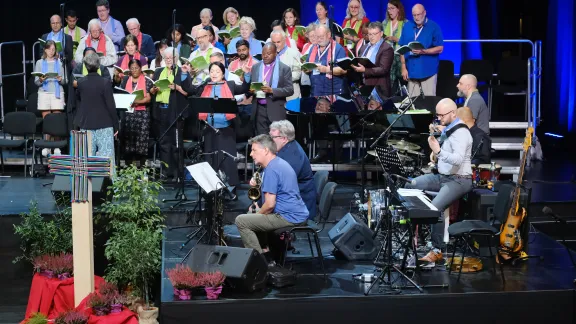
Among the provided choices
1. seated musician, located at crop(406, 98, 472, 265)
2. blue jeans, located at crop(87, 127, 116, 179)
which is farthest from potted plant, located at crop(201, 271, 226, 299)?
blue jeans, located at crop(87, 127, 116, 179)

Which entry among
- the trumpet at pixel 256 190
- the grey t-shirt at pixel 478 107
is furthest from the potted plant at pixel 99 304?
the grey t-shirt at pixel 478 107

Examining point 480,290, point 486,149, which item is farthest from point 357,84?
point 480,290

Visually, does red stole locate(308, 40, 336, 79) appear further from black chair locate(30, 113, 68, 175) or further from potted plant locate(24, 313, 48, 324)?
potted plant locate(24, 313, 48, 324)

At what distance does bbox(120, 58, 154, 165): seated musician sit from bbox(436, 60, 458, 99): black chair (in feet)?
14.4

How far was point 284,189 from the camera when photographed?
7883 millimetres

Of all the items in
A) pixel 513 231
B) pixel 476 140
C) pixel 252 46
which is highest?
pixel 252 46

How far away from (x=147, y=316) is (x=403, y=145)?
3.67 meters

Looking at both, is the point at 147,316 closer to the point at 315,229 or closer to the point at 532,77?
the point at 315,229

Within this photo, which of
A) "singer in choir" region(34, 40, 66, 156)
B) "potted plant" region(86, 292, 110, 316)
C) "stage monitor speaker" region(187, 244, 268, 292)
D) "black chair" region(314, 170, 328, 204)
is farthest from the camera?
"singer in choir" region(34, 40, 66, 156)

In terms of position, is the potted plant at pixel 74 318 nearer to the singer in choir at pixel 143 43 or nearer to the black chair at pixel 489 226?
the black chair at pixel 489 226

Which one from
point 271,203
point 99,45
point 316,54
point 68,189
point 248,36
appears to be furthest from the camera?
point 99,45

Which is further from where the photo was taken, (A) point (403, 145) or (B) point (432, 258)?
(A) point (403, 145)

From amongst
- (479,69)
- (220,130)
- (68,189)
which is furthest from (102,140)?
(479,69)

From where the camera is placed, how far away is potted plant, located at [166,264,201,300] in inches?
281
